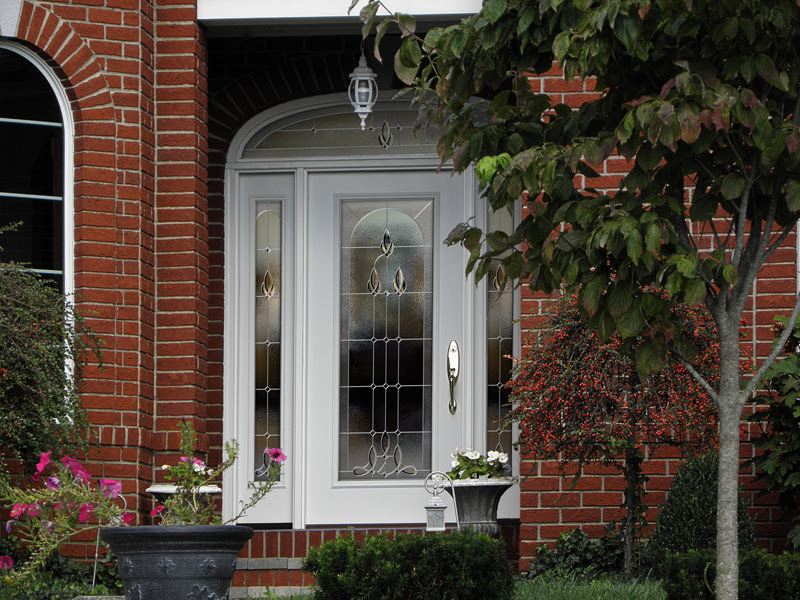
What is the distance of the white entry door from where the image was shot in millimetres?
8188

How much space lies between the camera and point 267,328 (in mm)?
8484

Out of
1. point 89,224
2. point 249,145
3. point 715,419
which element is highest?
point 249,145

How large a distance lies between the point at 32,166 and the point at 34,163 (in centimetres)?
2

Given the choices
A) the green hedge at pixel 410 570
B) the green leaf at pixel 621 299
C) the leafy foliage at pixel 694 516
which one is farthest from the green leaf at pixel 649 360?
the leafy foliage at pixel 694 516

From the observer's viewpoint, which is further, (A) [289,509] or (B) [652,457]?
(A) [289,509]

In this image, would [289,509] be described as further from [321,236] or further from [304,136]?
[304,136]

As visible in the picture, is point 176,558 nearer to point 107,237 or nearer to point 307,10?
point 107,237

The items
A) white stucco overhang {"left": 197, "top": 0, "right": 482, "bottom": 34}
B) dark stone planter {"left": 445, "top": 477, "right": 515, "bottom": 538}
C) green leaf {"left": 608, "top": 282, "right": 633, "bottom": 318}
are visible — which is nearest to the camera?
green leaf {"left": 608, "top": 282, "right": 633, "bottom": 318}

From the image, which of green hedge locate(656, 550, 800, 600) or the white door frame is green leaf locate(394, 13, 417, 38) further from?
the white door frame

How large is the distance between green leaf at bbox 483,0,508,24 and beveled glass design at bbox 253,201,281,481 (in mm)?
4334

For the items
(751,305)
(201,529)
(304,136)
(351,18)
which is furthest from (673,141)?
(304,136)

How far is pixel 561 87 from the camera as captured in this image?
24.9ft

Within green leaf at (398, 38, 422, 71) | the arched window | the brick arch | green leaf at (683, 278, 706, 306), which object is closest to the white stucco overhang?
the brick arch

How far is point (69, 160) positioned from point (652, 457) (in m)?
3.93
